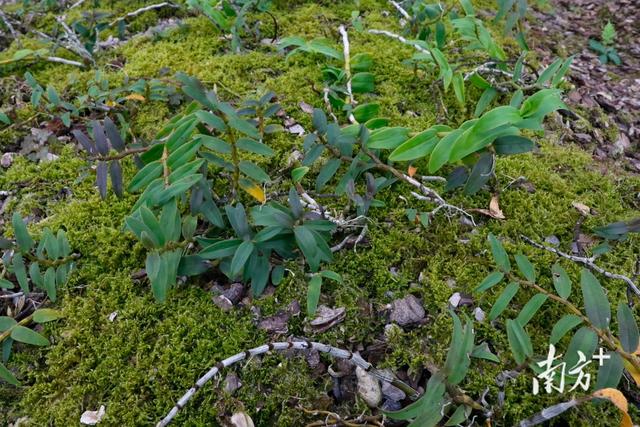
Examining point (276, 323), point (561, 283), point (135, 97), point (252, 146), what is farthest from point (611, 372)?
point (135, 97)

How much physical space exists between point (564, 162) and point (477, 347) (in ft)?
4.13

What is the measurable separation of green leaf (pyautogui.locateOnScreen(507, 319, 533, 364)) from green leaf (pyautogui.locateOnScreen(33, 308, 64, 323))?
1582 millimetres

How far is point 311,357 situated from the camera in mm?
1709

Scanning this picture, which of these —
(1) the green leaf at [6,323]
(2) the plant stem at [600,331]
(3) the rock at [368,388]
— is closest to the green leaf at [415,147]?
(2) the plant stem at [600,331]

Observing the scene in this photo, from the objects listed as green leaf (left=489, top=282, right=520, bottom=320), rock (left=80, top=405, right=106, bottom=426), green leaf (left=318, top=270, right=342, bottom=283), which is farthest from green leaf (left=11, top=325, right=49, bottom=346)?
green leaf (left=489, top=282, right=520, bottom=320)

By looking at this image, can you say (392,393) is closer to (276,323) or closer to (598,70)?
(276,323)

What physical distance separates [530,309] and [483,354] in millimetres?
228

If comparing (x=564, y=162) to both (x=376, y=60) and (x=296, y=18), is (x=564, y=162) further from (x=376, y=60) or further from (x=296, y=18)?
(x=296, y=18)

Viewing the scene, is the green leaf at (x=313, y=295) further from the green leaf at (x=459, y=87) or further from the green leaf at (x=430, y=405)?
the green leaf at (x=459, y=87)

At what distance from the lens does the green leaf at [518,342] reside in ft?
4.91

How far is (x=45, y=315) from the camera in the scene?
1.82m

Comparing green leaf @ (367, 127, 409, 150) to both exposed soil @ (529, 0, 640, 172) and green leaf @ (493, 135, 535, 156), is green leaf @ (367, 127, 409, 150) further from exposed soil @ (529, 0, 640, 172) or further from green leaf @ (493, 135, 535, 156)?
exposed soil @ (529, 0, 640, 172)

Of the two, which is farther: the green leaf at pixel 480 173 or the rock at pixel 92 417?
the green leaf at pixel 480 173

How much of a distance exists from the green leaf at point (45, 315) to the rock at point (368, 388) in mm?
1126
